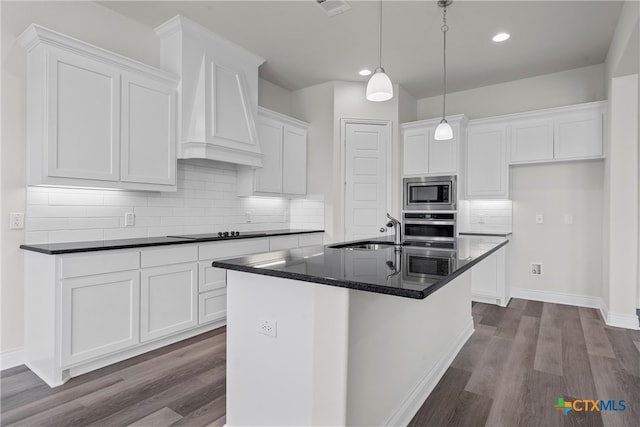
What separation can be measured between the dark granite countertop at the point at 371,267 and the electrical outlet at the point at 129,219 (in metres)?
1.86

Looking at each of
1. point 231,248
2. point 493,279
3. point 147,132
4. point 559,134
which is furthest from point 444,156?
point 147,132

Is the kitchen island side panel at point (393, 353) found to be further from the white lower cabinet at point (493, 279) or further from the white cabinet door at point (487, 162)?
the white cabinet door at point (487, 162)

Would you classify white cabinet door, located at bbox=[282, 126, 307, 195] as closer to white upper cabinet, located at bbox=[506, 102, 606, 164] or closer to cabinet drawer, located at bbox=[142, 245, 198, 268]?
cabinet drawer, located at bbox=[142, 245, 198, 268]

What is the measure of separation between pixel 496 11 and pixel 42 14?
371cm

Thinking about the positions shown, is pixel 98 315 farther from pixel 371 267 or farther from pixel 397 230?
pixel 397 230

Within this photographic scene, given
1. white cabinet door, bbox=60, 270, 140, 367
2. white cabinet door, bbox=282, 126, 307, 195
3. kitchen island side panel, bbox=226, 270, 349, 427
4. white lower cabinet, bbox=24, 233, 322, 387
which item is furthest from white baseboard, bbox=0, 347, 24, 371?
white cabinet door, bbox=282, 126, 307, 195

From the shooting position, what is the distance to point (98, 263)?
2.48 meters

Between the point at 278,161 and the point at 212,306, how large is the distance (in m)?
1.99

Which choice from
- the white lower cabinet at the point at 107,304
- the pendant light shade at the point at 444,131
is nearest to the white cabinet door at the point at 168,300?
the white lower cabinet at the point at 107,304

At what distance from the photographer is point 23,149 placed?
8.57 ft

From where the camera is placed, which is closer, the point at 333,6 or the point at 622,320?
the point at 333,6

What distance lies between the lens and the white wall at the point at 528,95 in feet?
14.1

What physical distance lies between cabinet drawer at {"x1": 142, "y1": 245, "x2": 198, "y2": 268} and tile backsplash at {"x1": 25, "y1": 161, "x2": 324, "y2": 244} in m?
0.53

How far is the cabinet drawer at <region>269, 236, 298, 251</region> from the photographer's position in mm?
3994
